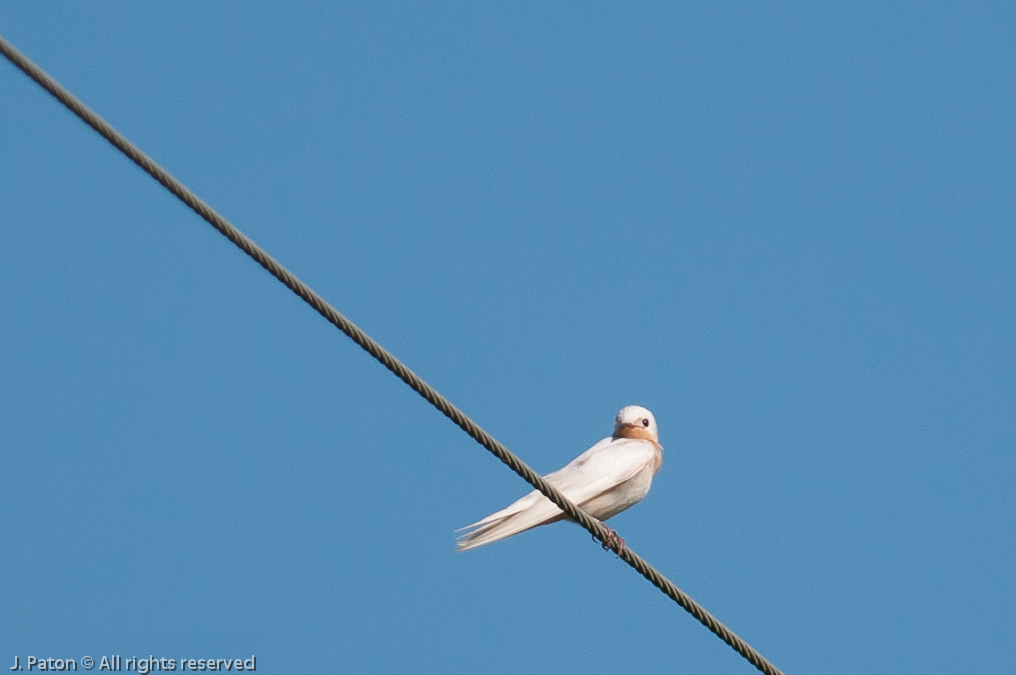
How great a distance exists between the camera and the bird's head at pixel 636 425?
10.1 metres

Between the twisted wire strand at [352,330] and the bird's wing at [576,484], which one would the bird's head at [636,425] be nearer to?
the bird's wing at [576,484]

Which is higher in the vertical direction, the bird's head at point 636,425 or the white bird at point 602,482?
the bird's head at point 636,425

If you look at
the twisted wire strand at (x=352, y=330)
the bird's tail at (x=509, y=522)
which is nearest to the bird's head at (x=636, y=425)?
the bird's tail at (x=509, y=522)

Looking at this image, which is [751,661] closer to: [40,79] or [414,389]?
[414,389]

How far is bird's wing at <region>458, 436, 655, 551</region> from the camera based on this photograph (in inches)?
322

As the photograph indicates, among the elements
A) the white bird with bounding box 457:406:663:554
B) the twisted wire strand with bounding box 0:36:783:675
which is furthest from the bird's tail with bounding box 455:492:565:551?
the twisted wire strand with bounding box 0:36:783:675

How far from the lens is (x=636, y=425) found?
1012 centimetres

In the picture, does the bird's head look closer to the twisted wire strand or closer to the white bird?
the white bird

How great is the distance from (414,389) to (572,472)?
396cm

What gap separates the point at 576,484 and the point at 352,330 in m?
4.10

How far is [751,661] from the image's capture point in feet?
20.6

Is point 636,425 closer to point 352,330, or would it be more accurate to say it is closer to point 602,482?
point 602,482

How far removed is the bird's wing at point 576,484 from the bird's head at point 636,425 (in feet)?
0.40

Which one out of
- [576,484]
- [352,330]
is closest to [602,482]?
[576,484]
